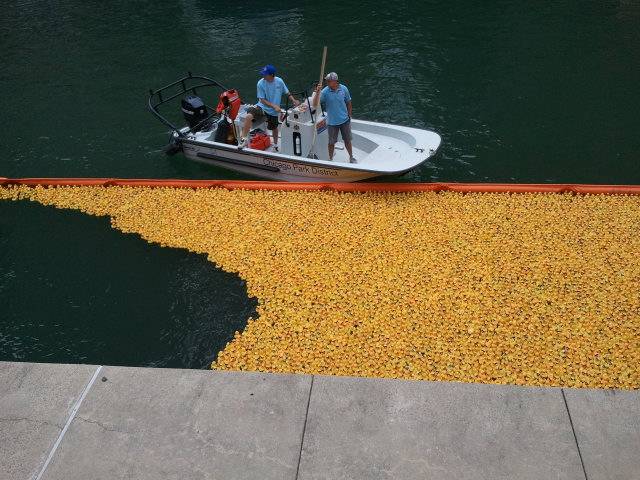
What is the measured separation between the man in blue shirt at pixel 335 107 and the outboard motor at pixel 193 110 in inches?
105

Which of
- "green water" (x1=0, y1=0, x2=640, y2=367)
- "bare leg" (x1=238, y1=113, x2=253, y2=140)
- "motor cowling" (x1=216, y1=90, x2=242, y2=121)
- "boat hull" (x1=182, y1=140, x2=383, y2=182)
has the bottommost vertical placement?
"green water" (x1=0, y1=0, x2=640, y2=367)

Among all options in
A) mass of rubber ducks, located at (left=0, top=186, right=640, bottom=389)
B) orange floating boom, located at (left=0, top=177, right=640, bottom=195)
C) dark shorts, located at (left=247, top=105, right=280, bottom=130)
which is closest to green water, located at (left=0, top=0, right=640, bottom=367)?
mass of rubber ducks, located at (left=0, top=186, right=640, bottom=389)

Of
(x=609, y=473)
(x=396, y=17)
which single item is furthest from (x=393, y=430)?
(x=396, y=17)

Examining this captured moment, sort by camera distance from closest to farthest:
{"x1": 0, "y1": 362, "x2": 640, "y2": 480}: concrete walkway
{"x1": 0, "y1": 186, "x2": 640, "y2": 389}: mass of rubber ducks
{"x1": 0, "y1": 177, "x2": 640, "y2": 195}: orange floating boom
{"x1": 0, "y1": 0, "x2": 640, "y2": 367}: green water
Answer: {"x1": 0, "y1": 362, "x2": 640, "y2": 480}: concrete walkway
{"x1": 0, "y1": 186, "x2": 640, "y2": 389}: mass of rubber ducks
{"x1": 0, "y1": 0, "x2": 640, "y2": 367}: green water
{"x1": 0, "y1": 177, "x2": 640, "y2": 195}: orange floating boom

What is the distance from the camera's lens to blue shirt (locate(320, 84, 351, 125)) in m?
9.45

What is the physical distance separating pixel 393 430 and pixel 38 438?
12.2 feet

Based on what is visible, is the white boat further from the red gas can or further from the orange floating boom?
the orange floating boom

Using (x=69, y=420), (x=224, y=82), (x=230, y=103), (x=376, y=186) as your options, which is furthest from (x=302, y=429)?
(x=224, y=82)

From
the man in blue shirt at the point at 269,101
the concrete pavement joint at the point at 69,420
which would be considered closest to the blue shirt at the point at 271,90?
the man in blue shirt at the point at 269,101

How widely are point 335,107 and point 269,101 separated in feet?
4.83

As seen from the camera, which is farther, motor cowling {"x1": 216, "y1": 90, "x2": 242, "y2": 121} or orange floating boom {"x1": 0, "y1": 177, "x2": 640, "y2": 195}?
motor cowling {"x1": 216, "y1": 90, "x2": 242, "y2": 121}

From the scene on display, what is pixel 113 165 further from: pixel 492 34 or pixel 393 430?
pixel 492 34

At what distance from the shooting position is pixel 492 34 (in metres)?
17.4

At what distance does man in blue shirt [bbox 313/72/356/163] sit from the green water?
1605 millimetres
